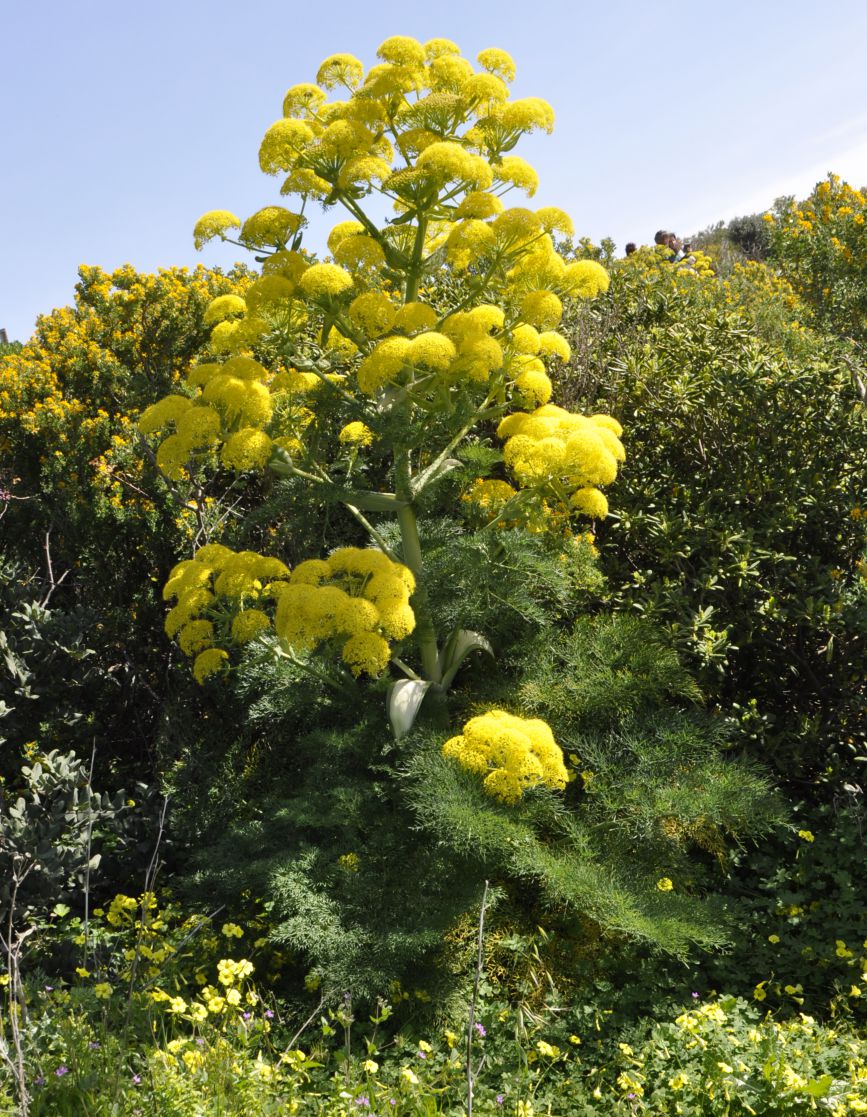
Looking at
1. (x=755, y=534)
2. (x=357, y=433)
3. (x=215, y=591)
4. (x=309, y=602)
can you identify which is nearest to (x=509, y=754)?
(x=309, y=602)

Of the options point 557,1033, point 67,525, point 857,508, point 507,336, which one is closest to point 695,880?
point 557,1033

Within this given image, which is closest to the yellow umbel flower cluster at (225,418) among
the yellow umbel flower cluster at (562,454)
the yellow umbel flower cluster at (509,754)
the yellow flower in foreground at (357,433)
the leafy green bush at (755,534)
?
the yellow flower in foreground at (357,433)

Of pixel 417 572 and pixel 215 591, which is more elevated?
pixel 215 591

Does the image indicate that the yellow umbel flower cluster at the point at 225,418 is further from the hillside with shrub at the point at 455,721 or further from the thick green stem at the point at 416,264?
the thick green stem at the point at 416,264

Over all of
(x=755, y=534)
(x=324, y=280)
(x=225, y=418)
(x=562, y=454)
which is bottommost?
(x=755, y=534)

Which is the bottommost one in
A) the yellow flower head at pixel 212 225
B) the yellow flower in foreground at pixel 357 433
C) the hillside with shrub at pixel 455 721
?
the hillside with shrub at pixel 455 721

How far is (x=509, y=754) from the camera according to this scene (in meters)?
3.01

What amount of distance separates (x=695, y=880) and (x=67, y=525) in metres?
3.98

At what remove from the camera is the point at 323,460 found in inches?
192

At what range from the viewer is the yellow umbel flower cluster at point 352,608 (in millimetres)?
3164

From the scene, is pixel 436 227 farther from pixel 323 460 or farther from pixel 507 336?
pixel 323 460

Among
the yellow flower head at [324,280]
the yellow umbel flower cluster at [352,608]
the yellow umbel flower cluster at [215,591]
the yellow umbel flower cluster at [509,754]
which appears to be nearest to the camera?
the yellow umbel flower cluster at [509,754]

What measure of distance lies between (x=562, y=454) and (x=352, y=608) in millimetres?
938

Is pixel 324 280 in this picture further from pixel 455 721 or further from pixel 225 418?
pixel 455 721
